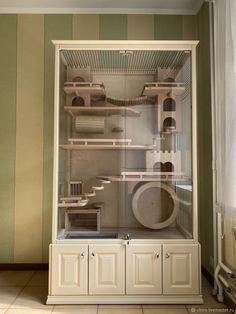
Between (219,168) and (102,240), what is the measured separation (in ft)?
3.46

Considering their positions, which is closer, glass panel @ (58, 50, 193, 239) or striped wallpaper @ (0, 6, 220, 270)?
glass panel @ (58, 50, 193, 239)

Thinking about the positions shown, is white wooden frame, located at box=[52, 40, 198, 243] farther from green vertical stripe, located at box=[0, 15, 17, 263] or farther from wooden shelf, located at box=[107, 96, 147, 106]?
green vertical stripe, located at box=[0, 15, 17, 263]

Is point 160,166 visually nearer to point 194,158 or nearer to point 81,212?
point 194,158

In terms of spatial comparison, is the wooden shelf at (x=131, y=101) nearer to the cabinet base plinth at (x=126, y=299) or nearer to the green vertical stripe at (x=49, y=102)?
the green vertical stripe at (x=49, y=102)

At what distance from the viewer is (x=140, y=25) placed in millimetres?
2848

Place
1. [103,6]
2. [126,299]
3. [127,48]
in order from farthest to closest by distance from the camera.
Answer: [103,6] < [127,48] < [126,299]

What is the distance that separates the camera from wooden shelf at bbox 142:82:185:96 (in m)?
2.32

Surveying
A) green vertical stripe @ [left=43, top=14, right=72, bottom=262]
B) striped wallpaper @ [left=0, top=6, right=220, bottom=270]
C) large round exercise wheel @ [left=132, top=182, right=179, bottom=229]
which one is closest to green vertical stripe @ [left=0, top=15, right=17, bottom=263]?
striped wallpaper @ [left=0, top=6, right=220, bottom=270]

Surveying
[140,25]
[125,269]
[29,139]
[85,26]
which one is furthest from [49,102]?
[125,269]

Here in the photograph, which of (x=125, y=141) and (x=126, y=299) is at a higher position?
(x=125, y=141)

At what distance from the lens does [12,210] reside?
9.14 feet

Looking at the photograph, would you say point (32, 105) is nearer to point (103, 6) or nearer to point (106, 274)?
point (103, 6)

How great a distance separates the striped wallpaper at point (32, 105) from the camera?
9.14ft

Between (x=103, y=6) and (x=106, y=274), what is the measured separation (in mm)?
2487
